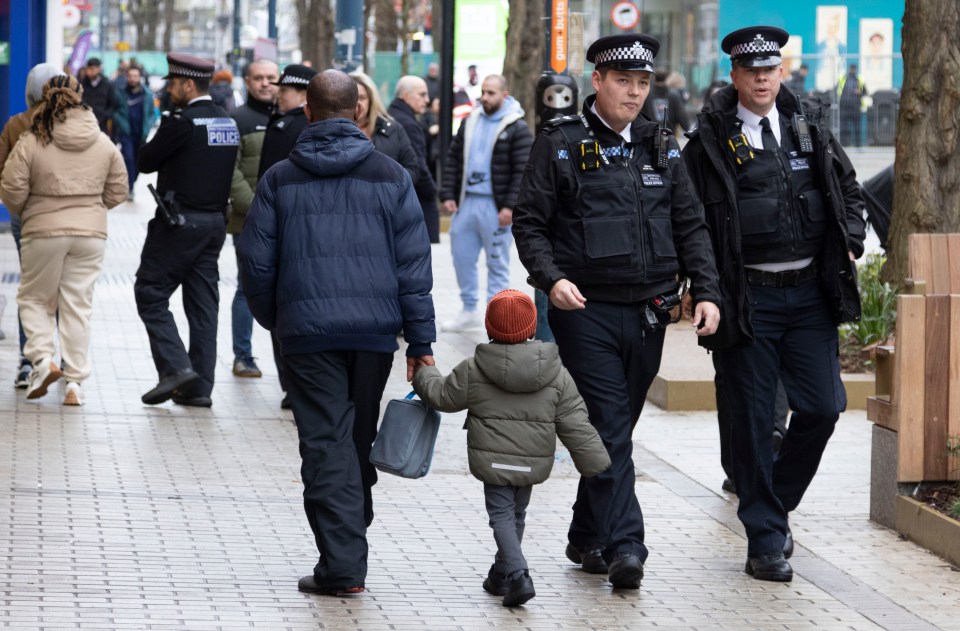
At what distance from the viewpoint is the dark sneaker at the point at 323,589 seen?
225 inches

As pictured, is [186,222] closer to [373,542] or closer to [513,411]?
[373,542]

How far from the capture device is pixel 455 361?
11.3m

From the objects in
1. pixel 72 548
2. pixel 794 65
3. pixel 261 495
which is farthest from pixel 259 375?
pixel 794 65

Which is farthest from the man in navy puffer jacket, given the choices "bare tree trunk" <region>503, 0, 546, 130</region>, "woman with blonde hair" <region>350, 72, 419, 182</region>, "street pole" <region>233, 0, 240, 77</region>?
"street pole" <region>233, 0, 240, 77</region>

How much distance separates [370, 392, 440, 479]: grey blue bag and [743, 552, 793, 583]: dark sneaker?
1.38 meters

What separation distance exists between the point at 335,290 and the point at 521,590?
1.20 metres

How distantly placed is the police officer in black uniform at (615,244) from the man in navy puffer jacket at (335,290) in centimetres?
48

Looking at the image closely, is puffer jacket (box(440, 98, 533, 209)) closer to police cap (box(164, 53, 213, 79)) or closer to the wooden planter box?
police cap (box(164, 53, 213, 79))

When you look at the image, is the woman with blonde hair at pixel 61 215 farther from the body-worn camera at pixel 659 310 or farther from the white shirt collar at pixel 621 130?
the body-worn camera at pixel 659 310

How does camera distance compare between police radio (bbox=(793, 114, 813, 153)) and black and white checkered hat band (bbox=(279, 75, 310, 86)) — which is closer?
police radio (bbox=(793, 114, 813, 153))

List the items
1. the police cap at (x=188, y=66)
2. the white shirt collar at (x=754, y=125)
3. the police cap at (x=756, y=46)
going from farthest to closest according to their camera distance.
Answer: the police cap at (x=188, y=66) < the white shirt collar at (x=754, y=125) < the police cap at (x=756, y=46)

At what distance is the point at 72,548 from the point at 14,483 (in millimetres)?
1169

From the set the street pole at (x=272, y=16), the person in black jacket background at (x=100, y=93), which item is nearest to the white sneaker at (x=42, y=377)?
the person in black jacket background at (x=100, y=93)

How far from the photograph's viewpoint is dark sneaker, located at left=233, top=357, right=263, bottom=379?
35.1ft
